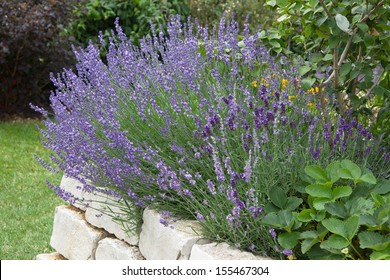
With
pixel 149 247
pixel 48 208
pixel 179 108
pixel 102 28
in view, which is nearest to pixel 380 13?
pixel 179 108

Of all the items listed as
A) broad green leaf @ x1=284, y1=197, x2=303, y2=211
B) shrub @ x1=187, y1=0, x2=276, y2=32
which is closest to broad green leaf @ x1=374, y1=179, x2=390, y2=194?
broad green leaf @ x1=284, y1=197, x2=303, y2=211

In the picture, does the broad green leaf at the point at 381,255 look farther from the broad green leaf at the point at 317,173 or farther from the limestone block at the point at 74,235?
the limestone block at the point at 74,235

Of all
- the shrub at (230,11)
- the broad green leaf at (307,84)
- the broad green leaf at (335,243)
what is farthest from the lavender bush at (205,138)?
the shrub at (230,11)

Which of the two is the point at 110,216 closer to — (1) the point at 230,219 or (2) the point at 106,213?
(2) the point at 106,213

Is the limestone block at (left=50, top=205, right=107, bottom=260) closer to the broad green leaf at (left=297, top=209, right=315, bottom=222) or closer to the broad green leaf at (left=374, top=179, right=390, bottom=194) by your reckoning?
the broad green leaf at (left=297, top=209, right=315, bottom=222)

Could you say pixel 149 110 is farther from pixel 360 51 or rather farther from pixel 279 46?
pixel 360 51

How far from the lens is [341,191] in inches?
106

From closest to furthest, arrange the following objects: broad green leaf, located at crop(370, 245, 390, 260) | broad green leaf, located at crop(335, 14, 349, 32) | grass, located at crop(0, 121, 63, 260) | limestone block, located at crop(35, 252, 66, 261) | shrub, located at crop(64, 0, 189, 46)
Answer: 1. broad green leaf, located at crop(370, 245, 390, 260)
2. broad green leaf, located at crop(335, 14, 349, 32)
3. limestone block, located at crop(35, 252, 66, 261)
4. grass, located at crop(0, 121, 63, 260)
5. shrub, located at crop(64, 0, 189, 46)

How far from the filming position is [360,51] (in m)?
3.41

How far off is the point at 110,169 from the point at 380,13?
4.68 ft

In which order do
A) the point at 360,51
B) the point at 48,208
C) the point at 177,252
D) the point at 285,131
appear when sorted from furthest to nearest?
the point at 48,208, the point at 360,51, the point at 285,131, the point at 177,252

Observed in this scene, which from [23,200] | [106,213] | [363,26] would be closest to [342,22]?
[363,26]

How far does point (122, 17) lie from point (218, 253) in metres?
6.68

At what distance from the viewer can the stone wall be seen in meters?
2.81
